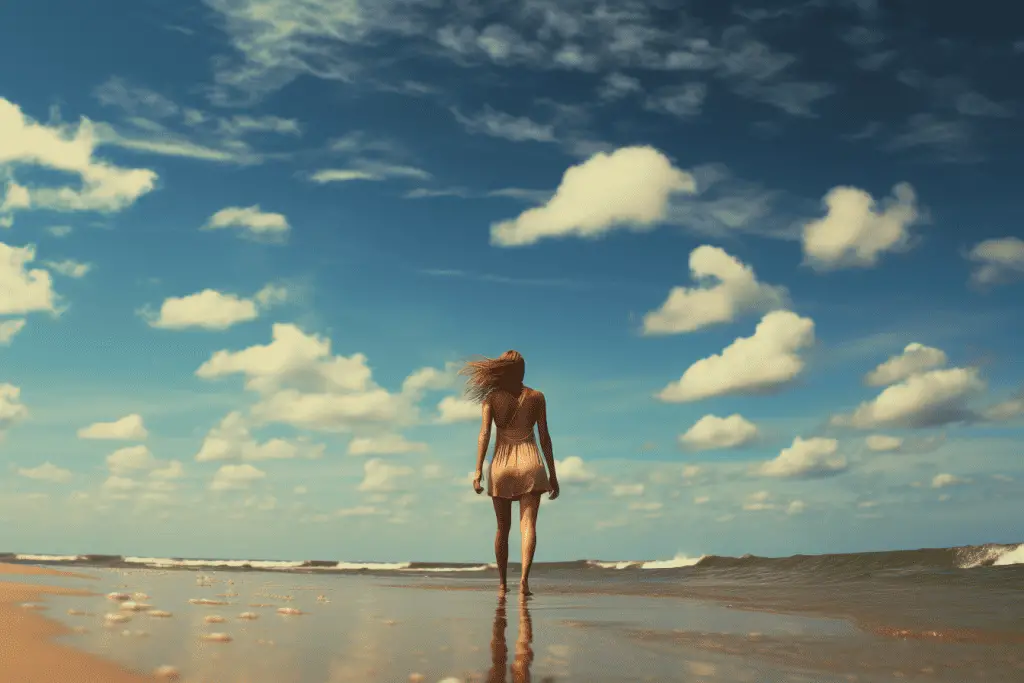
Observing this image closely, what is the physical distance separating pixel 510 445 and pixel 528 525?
102 centimetres

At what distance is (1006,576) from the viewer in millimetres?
12805

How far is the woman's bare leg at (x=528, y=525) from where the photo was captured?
9.55m

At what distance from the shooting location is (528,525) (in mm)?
9695

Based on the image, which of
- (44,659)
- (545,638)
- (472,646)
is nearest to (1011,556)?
(545,638)

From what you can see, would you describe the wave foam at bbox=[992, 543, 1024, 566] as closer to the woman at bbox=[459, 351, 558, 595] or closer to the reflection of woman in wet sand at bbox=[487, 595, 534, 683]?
the woman at bbox=[459, 351, 558, 595]

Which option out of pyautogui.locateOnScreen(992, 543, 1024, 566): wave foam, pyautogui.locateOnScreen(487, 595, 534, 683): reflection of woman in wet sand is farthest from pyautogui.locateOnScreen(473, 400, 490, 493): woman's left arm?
pyautogui.locateOnScreen(992, 543, 1024, 566): wave foam

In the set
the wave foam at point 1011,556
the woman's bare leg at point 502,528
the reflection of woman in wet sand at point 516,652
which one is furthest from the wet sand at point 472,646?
the wave foam at point 1011,556

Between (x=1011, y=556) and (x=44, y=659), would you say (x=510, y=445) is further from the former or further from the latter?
(x=1011, y=556)

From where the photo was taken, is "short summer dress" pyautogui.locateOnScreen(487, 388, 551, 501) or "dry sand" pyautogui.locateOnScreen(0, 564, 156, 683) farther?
"short summer dress" pyautogui.locateOnScreen(487, 388, 551, 501)

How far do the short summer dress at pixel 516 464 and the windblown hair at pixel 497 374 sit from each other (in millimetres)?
213

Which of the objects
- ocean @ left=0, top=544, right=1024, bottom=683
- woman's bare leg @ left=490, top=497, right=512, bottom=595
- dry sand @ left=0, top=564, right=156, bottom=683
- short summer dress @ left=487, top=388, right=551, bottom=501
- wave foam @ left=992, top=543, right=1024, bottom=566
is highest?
short summer dress @ left=487, top=388, right=551, bottom=501

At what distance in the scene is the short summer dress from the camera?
31.8 ft

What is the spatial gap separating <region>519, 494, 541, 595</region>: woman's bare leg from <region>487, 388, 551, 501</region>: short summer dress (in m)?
0.11

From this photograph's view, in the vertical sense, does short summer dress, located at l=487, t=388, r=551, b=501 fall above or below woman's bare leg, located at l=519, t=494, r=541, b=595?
above
